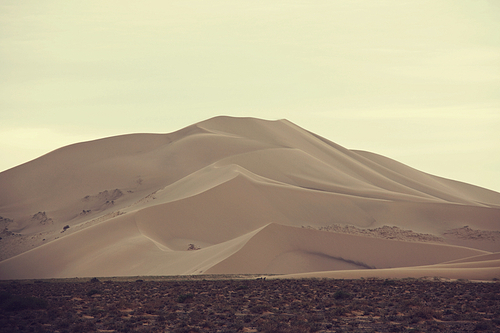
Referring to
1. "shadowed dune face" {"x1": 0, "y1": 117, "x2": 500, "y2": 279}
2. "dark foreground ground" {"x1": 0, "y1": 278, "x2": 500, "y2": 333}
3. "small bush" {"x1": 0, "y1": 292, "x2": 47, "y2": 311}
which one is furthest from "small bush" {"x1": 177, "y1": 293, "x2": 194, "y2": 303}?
"shadowed dune face" {"x1": 0, "y1": 117, "x2": 500, "y2": 279}

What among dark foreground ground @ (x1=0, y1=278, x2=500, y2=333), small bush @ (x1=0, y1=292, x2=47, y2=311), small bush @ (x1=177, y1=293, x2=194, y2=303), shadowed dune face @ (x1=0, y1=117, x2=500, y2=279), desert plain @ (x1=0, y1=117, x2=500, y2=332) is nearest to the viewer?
dark foreground ground @ (x1=0, y1=278, x2=500, y2=333)

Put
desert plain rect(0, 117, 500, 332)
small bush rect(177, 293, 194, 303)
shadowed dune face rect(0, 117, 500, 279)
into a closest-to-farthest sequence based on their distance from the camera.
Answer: desert plain rect(0, 117, 500, 332), small bush rect(177, 293, 194, 303), shadowed dune face rect(0, 117, 500, 279)

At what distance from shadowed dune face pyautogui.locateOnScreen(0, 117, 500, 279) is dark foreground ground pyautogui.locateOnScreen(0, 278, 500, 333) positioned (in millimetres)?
8881

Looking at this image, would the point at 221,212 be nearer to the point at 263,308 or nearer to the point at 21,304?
the point at 21,304

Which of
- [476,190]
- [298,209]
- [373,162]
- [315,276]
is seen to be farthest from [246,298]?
[476,190]

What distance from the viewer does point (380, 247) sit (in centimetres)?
4388

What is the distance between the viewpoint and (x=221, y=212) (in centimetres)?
4956

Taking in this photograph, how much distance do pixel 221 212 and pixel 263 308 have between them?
102ft

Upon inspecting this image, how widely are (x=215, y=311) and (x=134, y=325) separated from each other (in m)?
3.53

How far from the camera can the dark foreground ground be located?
1553 cm

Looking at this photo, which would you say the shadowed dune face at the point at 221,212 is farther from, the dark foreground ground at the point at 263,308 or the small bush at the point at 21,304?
the small bush at the point at 21,304

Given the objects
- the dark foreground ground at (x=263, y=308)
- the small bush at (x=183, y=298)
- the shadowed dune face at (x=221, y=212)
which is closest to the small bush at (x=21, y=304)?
the dark foreground ground at (x=263, y=308)

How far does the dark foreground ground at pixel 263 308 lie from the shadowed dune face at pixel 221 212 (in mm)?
8881

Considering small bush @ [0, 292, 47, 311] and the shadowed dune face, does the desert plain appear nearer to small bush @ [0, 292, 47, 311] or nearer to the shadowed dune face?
small bush @ [0, 292, 47, 311]
